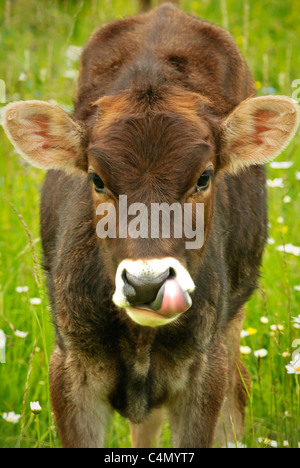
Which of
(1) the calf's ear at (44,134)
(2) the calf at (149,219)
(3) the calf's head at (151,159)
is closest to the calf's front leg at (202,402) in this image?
(2) the calf at (149,219)

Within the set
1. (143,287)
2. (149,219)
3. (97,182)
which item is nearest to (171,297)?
(143,287)

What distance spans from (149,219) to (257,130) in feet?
3.47

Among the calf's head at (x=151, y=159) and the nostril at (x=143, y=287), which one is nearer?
the nostril at (x=143, y=287)

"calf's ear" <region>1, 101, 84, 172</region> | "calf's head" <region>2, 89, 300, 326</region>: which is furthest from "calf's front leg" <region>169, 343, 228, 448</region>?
"calf's ear" <region>1, 101, 84, 172</region>

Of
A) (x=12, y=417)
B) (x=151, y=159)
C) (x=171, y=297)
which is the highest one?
(x=151, y=159)

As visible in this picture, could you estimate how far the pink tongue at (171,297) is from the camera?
Result: 3193 millimetres

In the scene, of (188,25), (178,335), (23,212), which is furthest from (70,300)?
(23,212)

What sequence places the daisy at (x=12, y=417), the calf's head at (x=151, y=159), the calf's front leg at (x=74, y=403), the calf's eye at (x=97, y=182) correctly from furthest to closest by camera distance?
the daisy at (x=12, y=417) → the calf's front leg at (x=74, y=403) → the calf's eye at (x=97, y=182) → the calf's head at (x=151, y=159)

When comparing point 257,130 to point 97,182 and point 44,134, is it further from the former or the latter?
point 44,134

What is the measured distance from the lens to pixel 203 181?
3.82 metres

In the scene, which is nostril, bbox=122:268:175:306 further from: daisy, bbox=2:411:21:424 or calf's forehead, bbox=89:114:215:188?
daisy, bbox=2:411:21:424

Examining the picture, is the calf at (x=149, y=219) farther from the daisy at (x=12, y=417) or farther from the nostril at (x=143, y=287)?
the daisy at (x=12, y=417)

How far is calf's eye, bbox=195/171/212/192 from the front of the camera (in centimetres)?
379

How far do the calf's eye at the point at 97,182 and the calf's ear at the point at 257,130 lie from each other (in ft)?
2.51
